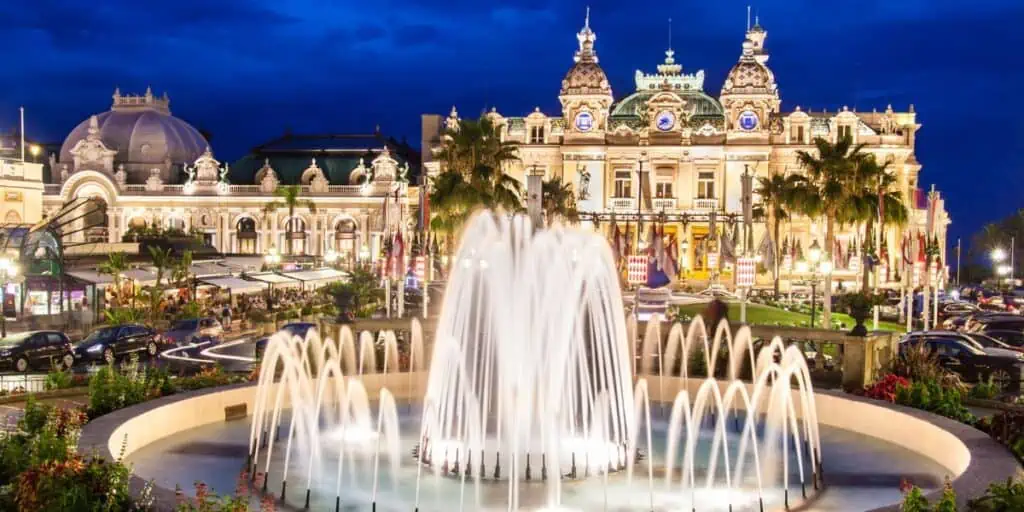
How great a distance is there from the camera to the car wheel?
2678 centimetres

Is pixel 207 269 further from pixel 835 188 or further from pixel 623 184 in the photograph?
pixel 623 184

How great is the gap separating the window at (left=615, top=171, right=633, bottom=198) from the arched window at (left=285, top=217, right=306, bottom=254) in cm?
2807

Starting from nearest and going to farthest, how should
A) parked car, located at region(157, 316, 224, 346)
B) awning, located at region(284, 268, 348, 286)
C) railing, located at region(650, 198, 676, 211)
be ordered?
parked car, located at region(157, 316, 224, 346), awning, located at region(284, 268, 348, 286), railing, located at region(650, 198, 676, 211)

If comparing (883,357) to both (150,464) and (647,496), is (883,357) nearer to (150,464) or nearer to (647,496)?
(647,496)

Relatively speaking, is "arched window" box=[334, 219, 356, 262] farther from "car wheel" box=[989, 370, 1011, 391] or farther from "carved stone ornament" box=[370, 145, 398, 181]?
"car wheel" box=[989, 370, 1011, 391]

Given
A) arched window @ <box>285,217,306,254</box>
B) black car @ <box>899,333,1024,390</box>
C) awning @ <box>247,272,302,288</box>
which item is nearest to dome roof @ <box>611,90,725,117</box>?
arched window @ <box>285,217,306,254</box>

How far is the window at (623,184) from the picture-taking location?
8981 centimetres

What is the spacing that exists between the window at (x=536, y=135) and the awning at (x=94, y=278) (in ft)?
149

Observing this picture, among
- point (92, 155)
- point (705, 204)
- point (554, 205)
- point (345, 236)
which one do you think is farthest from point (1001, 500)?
point (92, 155)

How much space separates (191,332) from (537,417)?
2587 centimetres

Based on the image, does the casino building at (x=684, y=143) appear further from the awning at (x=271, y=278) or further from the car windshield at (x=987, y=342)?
the car windshield at (x=987, y=342)

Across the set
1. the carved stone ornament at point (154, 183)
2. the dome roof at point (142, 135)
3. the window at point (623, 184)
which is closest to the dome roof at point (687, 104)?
the window at point (623, 184)

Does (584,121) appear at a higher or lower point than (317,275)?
higher

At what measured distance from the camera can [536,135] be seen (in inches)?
3593
